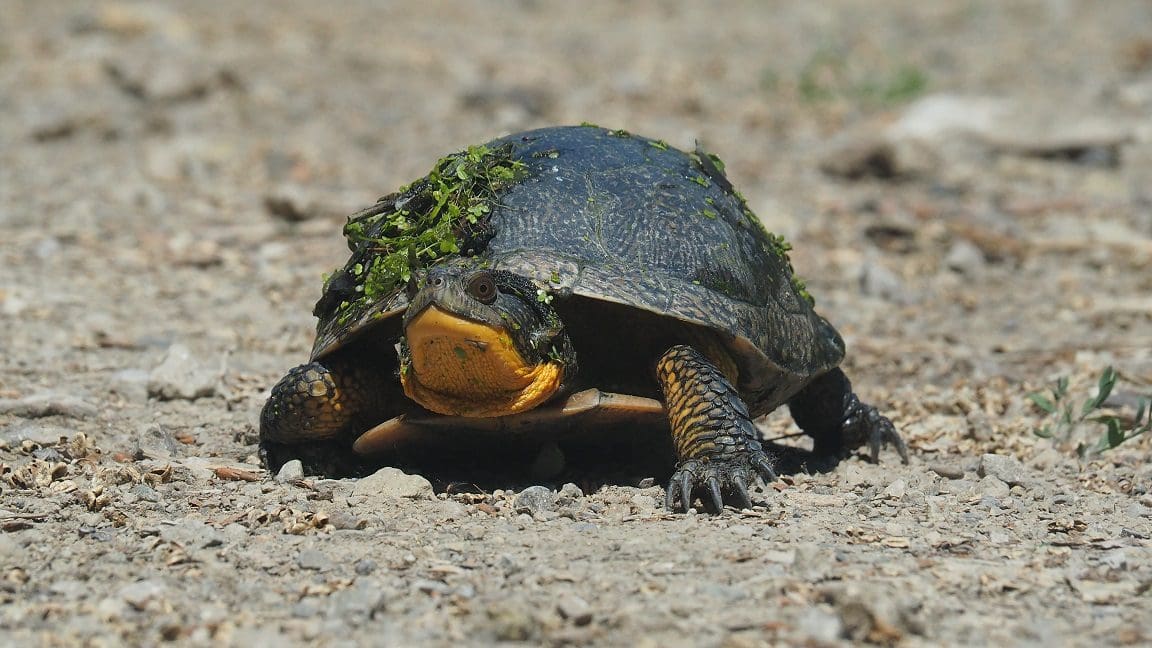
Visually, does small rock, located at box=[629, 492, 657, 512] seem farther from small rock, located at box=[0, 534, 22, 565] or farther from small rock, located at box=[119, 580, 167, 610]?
small rock, located at box=[0, 534, 22, 565]

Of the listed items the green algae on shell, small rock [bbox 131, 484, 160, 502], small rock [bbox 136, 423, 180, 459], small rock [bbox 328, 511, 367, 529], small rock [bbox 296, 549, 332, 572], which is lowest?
small rock [bbox 296, 549, 332, 572]

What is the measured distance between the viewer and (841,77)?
44.2ft

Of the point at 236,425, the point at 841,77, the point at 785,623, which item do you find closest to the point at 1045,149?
the point at 841,77

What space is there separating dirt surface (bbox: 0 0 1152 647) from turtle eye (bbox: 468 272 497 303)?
68 centimetres

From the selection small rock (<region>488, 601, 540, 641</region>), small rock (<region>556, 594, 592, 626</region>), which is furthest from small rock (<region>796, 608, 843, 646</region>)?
small rock (<region>488, 601, 540, 641</region>)

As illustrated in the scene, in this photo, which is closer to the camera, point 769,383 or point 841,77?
point 769,383

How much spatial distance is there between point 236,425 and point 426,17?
37.8 ft

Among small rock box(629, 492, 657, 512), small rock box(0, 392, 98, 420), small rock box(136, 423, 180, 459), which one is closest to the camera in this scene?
small rock box(629, 492, 657, 512)

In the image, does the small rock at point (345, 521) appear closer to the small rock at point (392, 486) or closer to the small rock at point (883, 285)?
the small rock at point (392, 486)

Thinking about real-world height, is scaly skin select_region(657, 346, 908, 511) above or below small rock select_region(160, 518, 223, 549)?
above

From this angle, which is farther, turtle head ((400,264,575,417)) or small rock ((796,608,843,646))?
turtle head ((400,264,575,417))

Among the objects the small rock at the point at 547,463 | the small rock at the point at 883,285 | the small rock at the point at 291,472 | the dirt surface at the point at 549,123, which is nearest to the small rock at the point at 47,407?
the dirt surface at the point at 549,123

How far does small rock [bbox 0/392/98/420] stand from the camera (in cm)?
488

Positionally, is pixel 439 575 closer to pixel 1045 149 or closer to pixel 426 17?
pixel 1045 149
